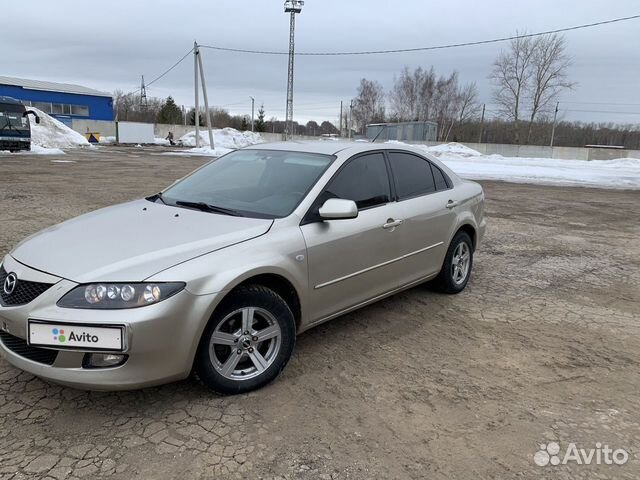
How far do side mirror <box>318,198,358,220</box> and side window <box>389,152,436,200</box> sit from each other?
103 cm

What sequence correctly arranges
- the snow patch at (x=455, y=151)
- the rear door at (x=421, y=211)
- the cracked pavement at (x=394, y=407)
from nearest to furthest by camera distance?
the cracked pavement at (x=394, y=407), the rear door at (x=421, y=211), the snow patch at (x=455, y=151)

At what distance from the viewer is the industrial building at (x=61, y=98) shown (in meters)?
51.8

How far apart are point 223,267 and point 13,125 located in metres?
28.3

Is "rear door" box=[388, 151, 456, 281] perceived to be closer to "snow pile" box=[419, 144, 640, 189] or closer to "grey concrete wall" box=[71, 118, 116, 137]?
"snow pile" box=[419, 144, 640, 189]

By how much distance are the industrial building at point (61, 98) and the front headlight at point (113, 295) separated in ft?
185

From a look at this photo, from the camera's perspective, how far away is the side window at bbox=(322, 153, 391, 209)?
3.89 metres

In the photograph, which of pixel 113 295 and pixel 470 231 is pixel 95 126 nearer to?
pixel 470 231

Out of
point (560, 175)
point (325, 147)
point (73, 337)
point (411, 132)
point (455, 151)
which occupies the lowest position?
point (560, 175)

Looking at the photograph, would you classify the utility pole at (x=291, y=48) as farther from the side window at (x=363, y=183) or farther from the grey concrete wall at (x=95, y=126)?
the side window at (x=363, y=183)

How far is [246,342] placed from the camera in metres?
3.14

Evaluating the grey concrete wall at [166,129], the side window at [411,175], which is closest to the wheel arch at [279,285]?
the side window at [411,175]

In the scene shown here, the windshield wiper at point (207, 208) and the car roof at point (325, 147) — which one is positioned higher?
the car roof at point (325, 147)

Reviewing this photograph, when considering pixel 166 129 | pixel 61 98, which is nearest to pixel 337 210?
pixel 61 98

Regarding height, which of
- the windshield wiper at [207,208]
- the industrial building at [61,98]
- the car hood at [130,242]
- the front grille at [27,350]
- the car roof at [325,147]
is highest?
the industrial building at [61,98]
